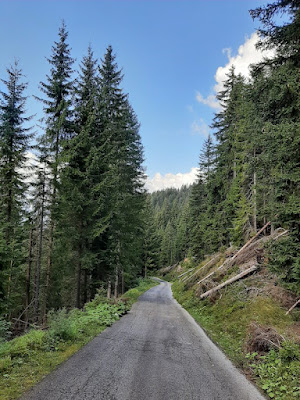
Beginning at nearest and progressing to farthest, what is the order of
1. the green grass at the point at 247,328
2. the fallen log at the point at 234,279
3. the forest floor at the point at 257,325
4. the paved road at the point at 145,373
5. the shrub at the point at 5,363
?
the paved road at the point at 145,373 → the shrub at the point at 5,363 → the green grass at the point at 247,328 → the forest floor at the point at 257,325 → the fallen log at the point at 234,279

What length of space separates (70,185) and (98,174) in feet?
6.10

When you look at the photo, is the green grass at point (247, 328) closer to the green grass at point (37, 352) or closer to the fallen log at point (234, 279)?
the fallen log at point (234, 279)

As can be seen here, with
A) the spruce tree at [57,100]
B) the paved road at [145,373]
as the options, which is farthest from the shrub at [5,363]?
the spruce tree at [57,100]

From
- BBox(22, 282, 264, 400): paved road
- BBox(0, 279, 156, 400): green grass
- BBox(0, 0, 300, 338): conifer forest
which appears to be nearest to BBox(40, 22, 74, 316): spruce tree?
BBox(0, 0, 300, 338): conifer forest

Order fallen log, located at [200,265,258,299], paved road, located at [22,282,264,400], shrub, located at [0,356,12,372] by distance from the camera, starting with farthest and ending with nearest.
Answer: fallen log, located at [200,265,258,299] < shrub, located at [0,356,12,372] < paved road, located at [22,282,264,400]

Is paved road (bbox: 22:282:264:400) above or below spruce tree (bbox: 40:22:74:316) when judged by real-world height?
below

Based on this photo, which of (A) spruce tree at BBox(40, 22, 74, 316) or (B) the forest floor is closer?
(B) the forest floor

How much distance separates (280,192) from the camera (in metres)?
8.91

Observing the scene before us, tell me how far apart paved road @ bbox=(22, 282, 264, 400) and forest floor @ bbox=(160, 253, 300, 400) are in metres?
0.52

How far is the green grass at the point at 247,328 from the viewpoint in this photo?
5434 millimetres

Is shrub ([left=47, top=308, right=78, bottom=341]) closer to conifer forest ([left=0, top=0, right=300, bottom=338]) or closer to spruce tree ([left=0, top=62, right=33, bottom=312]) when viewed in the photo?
conifer forest ([left=0, top=0, right=300, bottom=338])

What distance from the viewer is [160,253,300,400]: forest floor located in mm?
5680

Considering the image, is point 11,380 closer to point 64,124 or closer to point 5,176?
point 64,124

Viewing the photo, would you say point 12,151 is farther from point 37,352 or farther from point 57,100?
→ point 37,352
